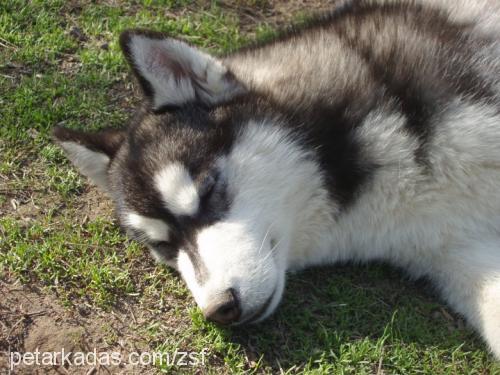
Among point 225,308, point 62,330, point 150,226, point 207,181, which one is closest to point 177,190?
point 207,181

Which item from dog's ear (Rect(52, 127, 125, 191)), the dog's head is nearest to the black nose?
the dog's head

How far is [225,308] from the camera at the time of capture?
2740 millimetres

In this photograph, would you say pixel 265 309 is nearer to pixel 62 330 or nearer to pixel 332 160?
pixel 332 160

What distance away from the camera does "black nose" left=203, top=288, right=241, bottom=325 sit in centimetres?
273

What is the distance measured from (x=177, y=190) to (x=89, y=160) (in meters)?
0.75

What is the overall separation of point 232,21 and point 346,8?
1.37 metres

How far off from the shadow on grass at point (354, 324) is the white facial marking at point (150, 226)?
0.58 meters

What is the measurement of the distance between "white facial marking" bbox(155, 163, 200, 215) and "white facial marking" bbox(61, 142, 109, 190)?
58 centimetres

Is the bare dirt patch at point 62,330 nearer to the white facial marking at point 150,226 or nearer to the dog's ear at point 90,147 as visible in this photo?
the white facial marking at point 150,226

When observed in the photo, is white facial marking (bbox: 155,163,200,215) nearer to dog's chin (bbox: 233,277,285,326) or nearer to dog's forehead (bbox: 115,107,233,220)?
A: dog's forehead (bbox: 115,107,233,220)

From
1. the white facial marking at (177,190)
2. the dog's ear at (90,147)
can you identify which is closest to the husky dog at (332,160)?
the white facial marking at (177,190)

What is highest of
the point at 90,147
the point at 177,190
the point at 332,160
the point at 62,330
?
the point at 332,160

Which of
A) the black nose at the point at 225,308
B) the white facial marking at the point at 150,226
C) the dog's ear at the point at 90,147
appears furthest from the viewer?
the dog's ear at the point at 90,147

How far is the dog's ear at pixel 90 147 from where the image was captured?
3408 millimetres
